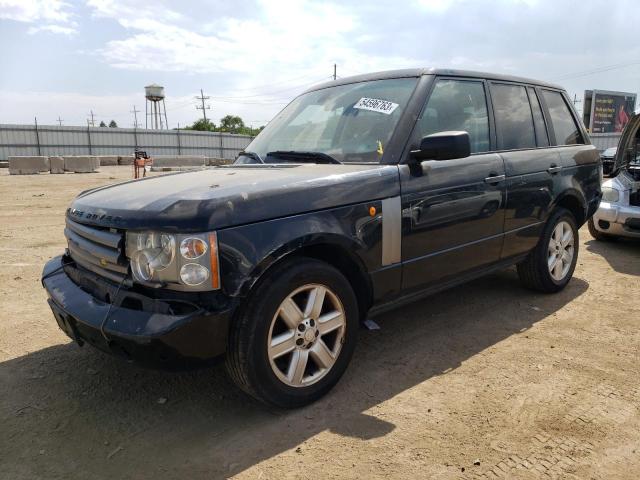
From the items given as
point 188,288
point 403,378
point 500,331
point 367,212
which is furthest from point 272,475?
point 500,331

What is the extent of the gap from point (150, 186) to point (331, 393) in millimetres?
1594

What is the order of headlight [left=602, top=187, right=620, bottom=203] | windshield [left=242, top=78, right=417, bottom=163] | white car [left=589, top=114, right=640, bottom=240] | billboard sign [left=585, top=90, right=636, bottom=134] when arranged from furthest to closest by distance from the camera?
billboard sign [left=585, top=90, right=636, bottom=134]
headlight [left=602, top=187, right=620, bottom=203]
white car [left=589, top=114, right=640, bottom=240]
windshield [left=242, top=78, right=417, bottom=163]

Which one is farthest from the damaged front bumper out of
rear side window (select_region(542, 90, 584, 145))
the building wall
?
the building wall

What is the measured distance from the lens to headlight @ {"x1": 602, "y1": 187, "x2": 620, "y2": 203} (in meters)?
6.65

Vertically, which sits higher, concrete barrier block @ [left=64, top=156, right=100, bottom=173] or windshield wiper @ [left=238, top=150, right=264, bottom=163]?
windshield wiper @ [left=238, top=150, right=264, bottom=163]

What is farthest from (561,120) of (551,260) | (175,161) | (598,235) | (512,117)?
(175,161)

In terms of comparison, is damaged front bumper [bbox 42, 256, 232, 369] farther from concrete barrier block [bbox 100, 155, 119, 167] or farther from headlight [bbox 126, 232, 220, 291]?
concrete barrier block [bbox 100, 155, 119, 167]

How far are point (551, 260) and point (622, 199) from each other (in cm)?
275

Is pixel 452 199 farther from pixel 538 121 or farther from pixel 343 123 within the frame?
pixel 538 121

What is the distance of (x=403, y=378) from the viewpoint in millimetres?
3129

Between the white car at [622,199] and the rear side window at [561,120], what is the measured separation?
6.76ft

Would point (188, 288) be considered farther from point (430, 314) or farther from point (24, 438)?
point (430, 314)

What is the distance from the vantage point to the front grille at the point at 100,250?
2.51m

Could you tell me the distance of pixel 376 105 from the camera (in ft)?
11.4
